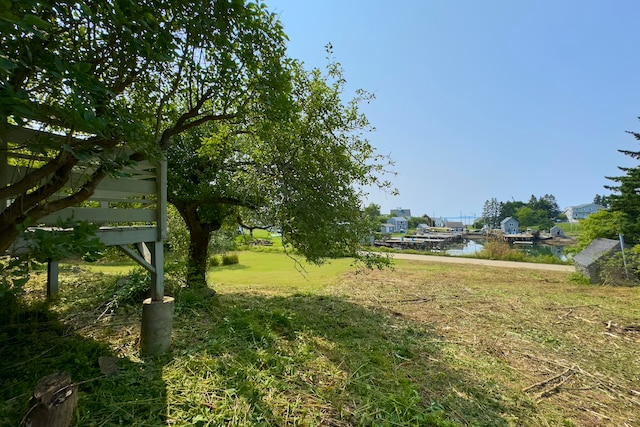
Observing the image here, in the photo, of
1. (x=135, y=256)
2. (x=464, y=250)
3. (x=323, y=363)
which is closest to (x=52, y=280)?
(x=135, y=256)

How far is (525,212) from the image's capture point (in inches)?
2645

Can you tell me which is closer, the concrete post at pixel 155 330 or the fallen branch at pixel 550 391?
the concrete post at pixel 155 330

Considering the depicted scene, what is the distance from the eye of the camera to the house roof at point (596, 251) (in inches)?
456

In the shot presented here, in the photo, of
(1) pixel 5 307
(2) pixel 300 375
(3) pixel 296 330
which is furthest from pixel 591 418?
(1) pixel 5 307

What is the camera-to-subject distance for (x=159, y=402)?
244cm

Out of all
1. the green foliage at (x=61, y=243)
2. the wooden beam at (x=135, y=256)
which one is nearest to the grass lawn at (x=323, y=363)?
the wooden beam at (x=135, y=256)

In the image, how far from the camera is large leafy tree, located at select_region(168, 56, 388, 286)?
5.10 meters

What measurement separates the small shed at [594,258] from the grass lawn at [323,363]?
20.1 ft

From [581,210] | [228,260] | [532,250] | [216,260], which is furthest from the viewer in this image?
[581,210]

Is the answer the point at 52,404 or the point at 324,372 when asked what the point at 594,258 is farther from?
the point at 52,404

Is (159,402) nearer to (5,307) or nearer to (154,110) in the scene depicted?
(5,307)

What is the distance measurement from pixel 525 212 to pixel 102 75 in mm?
79899

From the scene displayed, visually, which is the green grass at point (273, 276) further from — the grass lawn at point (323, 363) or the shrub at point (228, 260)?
the grass lawn at point (323, 363)

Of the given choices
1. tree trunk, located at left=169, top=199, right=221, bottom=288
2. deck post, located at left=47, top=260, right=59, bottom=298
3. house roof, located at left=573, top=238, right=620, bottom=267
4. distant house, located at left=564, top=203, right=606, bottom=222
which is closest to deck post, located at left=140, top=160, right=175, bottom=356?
deck post, located at left=47, top=260, right=59, bottom=298
